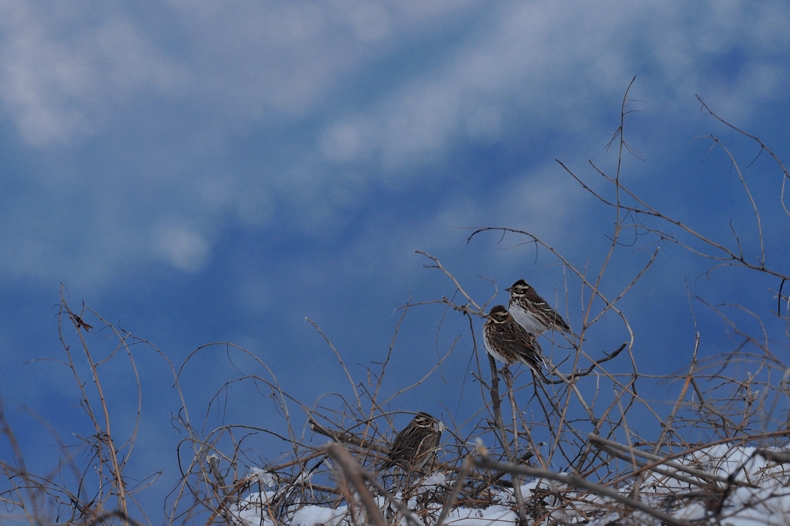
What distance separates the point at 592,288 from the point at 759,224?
1.50 m

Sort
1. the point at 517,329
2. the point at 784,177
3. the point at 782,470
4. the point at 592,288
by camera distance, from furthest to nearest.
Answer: the point at 517,329 < the point at 784,177 < the point at 592,288 < the point at 782,470

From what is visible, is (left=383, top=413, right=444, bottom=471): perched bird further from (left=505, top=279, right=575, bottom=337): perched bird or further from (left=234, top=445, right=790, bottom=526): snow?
(left=505, top=279, right=575, bottom=337): perched bird

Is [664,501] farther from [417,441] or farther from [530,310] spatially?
[530,310]

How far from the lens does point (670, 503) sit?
140 inches

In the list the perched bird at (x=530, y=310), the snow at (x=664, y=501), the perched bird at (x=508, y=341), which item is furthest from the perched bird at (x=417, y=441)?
the perched bird at (x=530, y=310)

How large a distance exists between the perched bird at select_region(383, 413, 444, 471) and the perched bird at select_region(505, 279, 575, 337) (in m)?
3.85

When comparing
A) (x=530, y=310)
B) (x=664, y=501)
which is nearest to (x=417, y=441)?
(x=664, y=501)

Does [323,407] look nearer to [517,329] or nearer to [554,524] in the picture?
[554,524]

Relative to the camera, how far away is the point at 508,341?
8.39 meters

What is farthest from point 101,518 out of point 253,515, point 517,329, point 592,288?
point 517,329

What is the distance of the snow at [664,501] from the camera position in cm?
300

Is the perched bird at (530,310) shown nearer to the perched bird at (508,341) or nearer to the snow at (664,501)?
the perched bird at (508,341)

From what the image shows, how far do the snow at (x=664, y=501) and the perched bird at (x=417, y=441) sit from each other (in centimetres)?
67

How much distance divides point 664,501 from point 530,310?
23.9 feet
